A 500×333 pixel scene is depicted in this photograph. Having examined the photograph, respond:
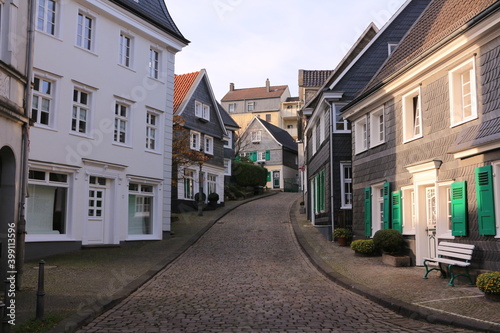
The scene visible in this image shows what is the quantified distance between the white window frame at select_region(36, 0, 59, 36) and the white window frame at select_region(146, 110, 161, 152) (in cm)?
527

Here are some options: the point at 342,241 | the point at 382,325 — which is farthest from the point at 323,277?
the point at 342,241

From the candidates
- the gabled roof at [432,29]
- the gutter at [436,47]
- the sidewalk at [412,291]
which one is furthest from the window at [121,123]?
the gabled roof at [432,29]

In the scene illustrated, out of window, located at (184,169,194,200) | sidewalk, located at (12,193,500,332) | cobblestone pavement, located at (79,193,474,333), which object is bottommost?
cobblestone pavement, located at (79,193,474,333)

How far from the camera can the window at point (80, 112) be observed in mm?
17891

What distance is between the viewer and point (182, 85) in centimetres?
3591

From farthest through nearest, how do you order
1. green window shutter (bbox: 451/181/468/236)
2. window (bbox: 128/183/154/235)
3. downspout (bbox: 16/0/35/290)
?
window (bbox: 128/183/154/235) < green window shutter (bbox: 451/181/468/236) < downspout (bbox: 16/0/35/290)

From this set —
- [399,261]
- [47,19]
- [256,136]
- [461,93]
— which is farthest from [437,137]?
[256,136]

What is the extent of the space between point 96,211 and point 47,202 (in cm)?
218

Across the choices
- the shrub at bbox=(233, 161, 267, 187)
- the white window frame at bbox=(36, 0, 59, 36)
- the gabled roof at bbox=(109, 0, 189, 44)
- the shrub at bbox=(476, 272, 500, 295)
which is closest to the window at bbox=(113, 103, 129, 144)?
the gabled roof at bbox=(109, 0, 189, 44)

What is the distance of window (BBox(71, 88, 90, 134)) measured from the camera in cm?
1789

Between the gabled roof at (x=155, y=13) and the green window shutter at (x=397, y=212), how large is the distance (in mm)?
11545

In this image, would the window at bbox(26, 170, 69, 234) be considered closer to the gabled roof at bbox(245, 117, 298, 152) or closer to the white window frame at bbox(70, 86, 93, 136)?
the white window frame at bbox(70, 86, 93, 136)

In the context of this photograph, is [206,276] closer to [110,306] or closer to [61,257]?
[110,306]

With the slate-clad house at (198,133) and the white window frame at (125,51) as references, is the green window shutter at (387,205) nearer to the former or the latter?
the white window frame at (125,51)
